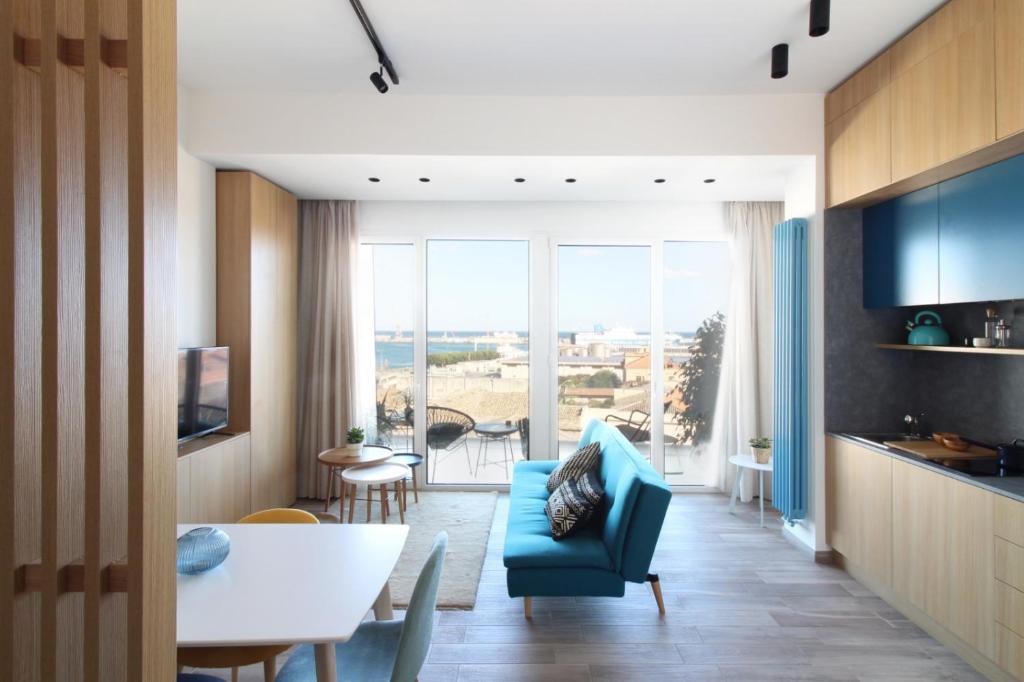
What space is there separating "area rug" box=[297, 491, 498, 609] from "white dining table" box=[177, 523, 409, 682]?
890 mm

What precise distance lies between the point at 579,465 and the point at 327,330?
257 cm

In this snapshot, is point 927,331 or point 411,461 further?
point 411,461

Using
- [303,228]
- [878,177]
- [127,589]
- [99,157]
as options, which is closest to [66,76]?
[99,157]

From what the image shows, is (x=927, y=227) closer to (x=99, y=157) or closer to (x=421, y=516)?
(x=99, y=157)

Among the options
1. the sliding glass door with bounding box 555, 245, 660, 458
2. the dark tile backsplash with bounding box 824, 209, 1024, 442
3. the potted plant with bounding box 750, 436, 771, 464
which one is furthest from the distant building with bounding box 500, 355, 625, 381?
the dark tile backsplash with bounding box 824, 209, 1024, 442

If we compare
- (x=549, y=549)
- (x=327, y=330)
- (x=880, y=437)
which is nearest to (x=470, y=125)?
(x=327, y=330)

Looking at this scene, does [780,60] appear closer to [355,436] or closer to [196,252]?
[355,436]

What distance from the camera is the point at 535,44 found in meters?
2.78

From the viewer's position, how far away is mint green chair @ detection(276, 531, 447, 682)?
1505mm

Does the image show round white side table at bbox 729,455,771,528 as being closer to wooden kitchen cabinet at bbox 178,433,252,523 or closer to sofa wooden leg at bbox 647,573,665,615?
sofa wooden leg at bbox 647,573,665,615

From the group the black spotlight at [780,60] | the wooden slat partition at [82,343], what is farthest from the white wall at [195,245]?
the black spotlight at [780,60]

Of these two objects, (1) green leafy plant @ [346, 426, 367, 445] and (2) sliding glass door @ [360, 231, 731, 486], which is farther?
(2) sliding glass door @ [360, 231, 731, 486]

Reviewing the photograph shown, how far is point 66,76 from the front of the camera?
870 millimetres

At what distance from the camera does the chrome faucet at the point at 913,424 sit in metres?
3.17
